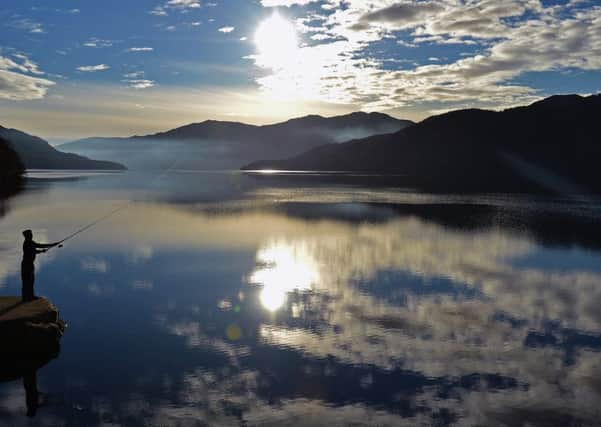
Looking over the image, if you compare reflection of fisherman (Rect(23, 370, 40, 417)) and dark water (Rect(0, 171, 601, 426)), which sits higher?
dark water (Rect(0, 171, 601, 426))

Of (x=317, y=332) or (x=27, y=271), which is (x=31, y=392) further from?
(x=317, y=332)

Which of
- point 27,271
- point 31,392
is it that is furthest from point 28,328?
point 27,271

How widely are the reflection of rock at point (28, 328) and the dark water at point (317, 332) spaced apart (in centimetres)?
93

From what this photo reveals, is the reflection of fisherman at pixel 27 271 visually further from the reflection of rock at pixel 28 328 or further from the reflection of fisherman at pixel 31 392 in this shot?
the reflection of fisherman at pixel 31 392

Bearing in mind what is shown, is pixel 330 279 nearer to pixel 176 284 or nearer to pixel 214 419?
pixel 176 284

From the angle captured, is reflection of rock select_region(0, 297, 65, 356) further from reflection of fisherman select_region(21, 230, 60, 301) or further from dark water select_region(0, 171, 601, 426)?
dark water select_region(0, 171, 601, 426)

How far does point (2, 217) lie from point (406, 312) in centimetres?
5632

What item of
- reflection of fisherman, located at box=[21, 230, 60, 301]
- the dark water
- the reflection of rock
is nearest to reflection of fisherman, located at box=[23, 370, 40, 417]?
the dark water

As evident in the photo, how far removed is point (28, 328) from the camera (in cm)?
1798

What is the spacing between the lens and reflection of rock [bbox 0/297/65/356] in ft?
57.3

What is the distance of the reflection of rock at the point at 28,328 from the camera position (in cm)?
1747

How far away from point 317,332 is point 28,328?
1126cm

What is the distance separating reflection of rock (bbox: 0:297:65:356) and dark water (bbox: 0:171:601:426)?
36.7 inches

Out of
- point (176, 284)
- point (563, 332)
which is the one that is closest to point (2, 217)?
point (176, 284)
